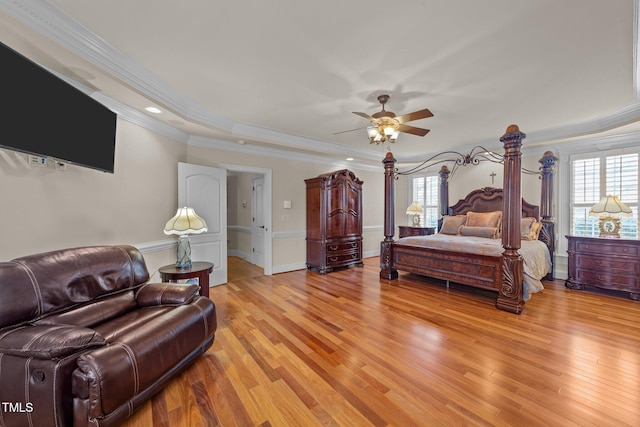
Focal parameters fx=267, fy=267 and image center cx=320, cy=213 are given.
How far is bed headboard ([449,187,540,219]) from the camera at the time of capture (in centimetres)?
500

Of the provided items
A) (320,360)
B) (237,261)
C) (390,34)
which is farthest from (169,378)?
(237,261)

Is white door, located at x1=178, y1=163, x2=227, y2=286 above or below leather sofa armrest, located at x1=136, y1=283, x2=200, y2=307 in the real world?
above

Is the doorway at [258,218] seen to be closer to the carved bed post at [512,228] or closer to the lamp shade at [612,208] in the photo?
the carved bed post at [512,228]

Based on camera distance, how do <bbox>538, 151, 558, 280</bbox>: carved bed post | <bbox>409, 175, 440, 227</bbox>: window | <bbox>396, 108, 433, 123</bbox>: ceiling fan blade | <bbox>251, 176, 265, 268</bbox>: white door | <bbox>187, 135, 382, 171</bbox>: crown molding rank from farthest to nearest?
<bbox>409, 175, 440, 227</bbox>: window, <bbox>251, 176, 265, 268</bbox>: white door, <bbox>538, 151, 558, 280</bbox>: carved bed post, <bbox>187, 135, 382, 171</bbox>: crown molding, <bbox>396, 108, 433, 123</bbox>: ceiling fan blade

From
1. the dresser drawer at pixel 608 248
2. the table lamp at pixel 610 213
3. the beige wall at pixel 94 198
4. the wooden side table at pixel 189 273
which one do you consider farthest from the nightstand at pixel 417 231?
the beige wall at pixel 94 198

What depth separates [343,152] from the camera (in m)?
5.59

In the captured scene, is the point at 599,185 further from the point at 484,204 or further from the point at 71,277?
the point at 71,277

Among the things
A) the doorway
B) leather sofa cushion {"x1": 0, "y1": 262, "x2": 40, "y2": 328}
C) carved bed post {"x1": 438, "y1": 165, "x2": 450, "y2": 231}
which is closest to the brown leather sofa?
leather sofa cushion {"x1": 0, "y1": 262, "x2": 40, "y2": 328}

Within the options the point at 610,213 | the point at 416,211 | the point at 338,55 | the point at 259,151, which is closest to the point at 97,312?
the point at 338,55

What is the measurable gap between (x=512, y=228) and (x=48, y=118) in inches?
181

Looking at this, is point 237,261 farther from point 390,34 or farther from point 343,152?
point 390,34

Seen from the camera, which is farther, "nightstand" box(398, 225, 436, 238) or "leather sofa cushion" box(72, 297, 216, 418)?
"nightstand" box(398, 225, 436, 238)

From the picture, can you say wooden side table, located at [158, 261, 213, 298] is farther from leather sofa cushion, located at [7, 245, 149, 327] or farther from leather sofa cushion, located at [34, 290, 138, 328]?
leather sofa cushion, located at [34, 290, 138, 328]

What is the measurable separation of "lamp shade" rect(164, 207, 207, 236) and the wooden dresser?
5.44 meters
